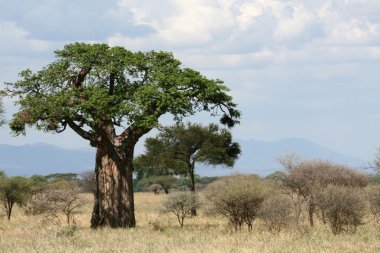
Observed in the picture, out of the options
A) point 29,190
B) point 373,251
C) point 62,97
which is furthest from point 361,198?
point 29,190

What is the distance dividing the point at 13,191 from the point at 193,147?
40.6 feet

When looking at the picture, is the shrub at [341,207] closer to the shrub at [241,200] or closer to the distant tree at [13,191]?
the shrub at [241,200]

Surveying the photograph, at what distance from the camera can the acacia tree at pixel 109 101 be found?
2986 cm

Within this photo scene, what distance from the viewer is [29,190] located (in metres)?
45.3

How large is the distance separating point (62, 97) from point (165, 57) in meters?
5.57

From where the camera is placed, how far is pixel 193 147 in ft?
154

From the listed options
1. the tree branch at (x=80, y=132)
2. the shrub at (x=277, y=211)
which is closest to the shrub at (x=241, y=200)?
the shrub at (x=277, y=211)

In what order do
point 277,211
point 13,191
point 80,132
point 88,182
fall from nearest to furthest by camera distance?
point 277,211, point 80,132, point 13,191, point 88,182

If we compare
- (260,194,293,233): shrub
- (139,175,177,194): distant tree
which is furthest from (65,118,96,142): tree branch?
(139,175,177,194): distant tree

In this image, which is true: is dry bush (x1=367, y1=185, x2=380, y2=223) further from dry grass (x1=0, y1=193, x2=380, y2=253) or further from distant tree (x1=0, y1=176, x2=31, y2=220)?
distant tree (x1=0, y1=176, x2=31, y2=220)

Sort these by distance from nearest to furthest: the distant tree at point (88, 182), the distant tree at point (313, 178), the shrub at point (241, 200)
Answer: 1. the shrub at point (241, 200)
2. the distant tree at point (313, 178)
3. the distant tree at point (88, 182)

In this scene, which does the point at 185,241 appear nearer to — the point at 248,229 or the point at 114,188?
the point at 248,229

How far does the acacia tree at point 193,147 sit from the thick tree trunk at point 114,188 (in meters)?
15.0

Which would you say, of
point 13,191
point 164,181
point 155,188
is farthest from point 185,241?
point 164,181
